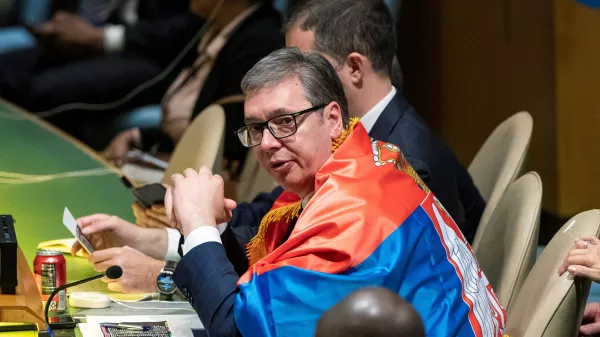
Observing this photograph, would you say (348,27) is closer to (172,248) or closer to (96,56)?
(172,248)

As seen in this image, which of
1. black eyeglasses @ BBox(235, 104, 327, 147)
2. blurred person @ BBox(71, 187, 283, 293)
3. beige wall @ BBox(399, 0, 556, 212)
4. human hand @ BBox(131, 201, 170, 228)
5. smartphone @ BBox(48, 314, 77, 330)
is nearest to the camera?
black eyeglasses @ BBox(235, 104, 327, 147)

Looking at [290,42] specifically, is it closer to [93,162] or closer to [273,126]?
[273,126]

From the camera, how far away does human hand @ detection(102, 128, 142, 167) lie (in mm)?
5734

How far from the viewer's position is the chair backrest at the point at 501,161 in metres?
→ 2.78

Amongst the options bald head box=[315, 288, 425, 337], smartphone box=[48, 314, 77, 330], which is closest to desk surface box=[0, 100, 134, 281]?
smartphone box=[48, 314, 77, 330]

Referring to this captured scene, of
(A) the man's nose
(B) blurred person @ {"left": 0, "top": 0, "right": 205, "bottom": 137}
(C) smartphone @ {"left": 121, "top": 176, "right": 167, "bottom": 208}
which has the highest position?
(A) the man's nose

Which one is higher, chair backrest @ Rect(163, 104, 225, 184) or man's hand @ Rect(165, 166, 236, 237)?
A: man's hand @ Rect(165, 166, 236, 237)

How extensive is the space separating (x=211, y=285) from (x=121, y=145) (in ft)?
13.2

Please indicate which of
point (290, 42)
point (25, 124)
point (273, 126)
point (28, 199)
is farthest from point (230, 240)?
point (25, 124)

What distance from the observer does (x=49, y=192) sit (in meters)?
3.54

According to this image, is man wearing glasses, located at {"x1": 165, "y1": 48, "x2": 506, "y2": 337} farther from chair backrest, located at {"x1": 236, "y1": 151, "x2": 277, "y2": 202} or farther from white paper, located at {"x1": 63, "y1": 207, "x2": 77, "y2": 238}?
chair backrest, located at {"x1": 236, "y1": 151, "x2": 277, "y2": 202}

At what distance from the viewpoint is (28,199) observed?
3.39 meters

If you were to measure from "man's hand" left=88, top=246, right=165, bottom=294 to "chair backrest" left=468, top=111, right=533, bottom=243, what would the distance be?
36.2 inches

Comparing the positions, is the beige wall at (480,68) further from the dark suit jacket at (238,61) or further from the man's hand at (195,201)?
the man's hand at (195,201)
